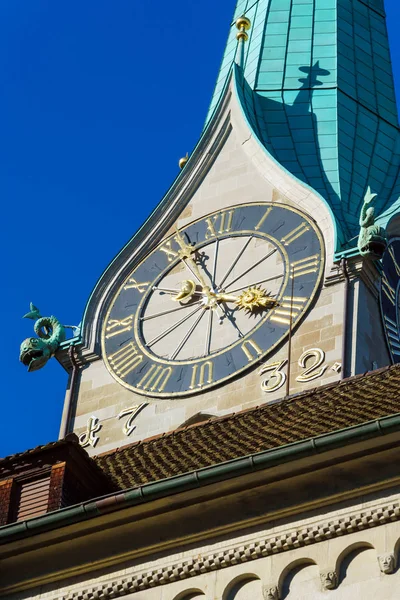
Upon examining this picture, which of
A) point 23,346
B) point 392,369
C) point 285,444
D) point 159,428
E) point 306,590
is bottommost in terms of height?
point 306,590

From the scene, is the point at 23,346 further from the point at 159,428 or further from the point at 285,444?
the point at 285,444

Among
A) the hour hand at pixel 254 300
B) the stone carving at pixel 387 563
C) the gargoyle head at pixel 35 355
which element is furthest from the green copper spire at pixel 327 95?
the stone carving at pixel 387 563

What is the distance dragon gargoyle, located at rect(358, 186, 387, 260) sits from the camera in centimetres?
2788

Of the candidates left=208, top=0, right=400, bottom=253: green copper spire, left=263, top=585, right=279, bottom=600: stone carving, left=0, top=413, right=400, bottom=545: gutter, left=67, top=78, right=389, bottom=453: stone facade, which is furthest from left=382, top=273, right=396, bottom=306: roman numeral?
left=263, top=585, right=279, bottom=600: stone carving

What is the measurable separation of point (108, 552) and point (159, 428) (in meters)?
11.3

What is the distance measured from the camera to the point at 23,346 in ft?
97.3

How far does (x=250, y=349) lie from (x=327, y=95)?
21.3 ft

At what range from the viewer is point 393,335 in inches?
1122

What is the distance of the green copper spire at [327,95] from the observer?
31188mm

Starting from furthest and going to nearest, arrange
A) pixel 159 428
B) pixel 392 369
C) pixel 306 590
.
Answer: pixel 159 428, pixel 392 369, pixel 306 590

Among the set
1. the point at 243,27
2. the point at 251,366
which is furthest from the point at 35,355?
the point at 243,27

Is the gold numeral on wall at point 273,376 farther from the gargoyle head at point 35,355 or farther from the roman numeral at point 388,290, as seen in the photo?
the gargoyle head at point 35,355

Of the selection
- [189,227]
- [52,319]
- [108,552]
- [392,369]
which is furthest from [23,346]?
[108,552]

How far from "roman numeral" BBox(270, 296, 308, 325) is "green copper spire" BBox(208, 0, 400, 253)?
5.75ft
